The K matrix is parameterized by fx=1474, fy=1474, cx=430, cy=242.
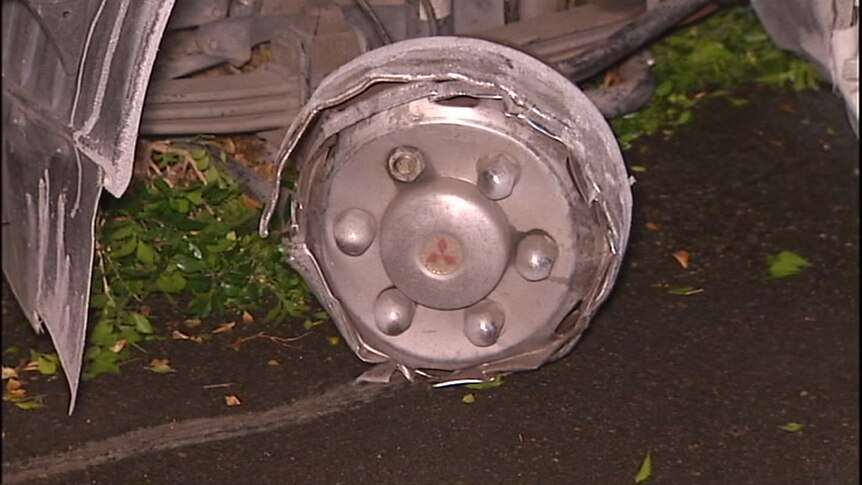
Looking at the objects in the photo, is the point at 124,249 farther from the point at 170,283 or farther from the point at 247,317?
the point at 247,317

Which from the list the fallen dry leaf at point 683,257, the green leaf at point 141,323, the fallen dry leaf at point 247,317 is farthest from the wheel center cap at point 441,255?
the fallen dry leaf at point 683,257

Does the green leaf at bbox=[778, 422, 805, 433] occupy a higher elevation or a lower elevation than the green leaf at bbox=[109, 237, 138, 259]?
lower

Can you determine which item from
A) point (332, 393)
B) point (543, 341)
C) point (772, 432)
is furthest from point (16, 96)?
point (772, 432)

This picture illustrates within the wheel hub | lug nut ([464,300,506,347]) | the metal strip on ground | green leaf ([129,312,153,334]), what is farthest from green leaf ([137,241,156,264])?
lug nut ([464,300,506,347])

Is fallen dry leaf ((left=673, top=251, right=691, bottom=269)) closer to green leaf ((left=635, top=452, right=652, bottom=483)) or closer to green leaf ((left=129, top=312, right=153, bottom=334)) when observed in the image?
green leaf ((left=635, top=452, right=652, bottom=483))

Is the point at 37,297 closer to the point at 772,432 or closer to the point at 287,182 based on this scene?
the point at 287,182

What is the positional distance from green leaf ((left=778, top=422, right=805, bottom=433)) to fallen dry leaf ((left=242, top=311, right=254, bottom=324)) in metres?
0.98

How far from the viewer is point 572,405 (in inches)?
97.0

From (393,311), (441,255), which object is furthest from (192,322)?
(441,255)

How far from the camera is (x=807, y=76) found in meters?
3.68

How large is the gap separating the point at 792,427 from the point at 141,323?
1.18 m

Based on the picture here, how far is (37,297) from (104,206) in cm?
38

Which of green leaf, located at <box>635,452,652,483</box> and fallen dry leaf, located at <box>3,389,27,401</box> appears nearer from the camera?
green leaf, located at <box>635,452,652,483</box>

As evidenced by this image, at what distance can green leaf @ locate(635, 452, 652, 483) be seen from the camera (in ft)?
7.43
